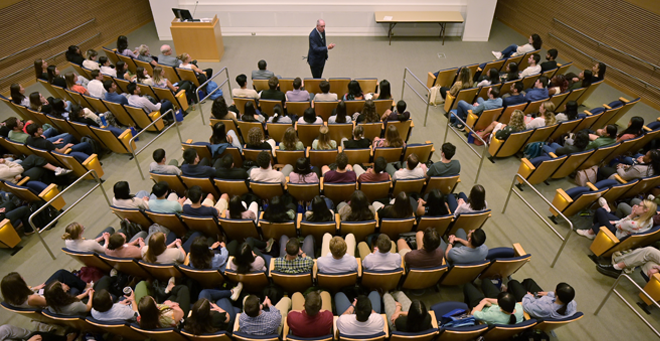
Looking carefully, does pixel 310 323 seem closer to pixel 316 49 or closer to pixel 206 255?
pixel 206 255

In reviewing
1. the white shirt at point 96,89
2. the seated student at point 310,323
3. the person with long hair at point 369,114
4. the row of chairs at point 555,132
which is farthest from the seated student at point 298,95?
the seated student at point 310,323

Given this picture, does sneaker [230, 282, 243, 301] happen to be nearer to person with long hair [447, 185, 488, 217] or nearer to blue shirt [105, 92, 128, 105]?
person with long hair [447, 185, 488, 217]

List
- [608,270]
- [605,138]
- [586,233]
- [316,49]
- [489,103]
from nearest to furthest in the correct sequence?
[608,270], [586,233], [605,138], [489,103], [316,49]

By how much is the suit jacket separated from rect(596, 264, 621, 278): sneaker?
6.08 m

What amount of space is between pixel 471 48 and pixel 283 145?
7.45m

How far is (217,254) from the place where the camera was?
12.9 feet

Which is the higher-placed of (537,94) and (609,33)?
(609,33)

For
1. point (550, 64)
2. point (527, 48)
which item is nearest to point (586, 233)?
point (550, 64)

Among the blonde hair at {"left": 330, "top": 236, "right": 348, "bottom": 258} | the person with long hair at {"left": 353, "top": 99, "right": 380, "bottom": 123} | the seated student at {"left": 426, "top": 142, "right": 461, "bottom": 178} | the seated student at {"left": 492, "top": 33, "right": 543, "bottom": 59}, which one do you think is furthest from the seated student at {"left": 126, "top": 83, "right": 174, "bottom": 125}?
the seated student at {"left": 492, "top": 33, "right": 543, "bottom": 59}

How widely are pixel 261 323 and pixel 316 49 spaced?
237 inches

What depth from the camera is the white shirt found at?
22.7 feet

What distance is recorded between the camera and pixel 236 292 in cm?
372

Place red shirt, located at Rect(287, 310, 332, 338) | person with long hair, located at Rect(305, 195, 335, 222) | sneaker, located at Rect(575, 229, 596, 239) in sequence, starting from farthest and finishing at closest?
sneaker, located at Rect(575, 229, 596, 239), person with long hair, located at Rect(305, 195, 335, 222), red shirt, located at Rect(287, 310, 332, 338)

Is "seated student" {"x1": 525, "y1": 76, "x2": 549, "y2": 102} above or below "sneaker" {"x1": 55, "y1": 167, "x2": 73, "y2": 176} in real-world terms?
above
